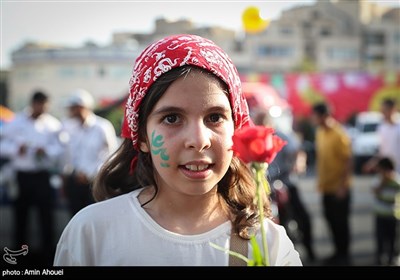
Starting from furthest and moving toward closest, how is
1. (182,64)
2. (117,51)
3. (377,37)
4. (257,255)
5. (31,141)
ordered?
1. (377,37)
2. (31,141)
3. (117,51)
4. (182,64)
5. (257,255)

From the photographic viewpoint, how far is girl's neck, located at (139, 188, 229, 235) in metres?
1.68

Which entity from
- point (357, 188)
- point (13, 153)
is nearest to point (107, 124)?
point (13, 153)

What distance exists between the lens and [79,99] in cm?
605

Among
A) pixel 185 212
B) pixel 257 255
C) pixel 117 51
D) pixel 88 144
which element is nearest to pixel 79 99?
pixel 88 144

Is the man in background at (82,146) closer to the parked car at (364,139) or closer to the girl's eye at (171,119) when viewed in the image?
the girl's eye at (171,119)

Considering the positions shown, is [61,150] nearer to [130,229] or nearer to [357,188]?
[130,229]

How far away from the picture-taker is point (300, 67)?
25281mm

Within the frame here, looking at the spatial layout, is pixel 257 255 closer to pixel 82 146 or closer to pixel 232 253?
pixel 232 253

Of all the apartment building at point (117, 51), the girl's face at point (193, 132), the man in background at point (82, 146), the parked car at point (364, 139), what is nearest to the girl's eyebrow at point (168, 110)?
the girl's face at point (193, 132)

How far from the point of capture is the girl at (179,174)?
1568 millimetres

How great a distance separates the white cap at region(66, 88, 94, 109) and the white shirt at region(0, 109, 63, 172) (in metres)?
0.32

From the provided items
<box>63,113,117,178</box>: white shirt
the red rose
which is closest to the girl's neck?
the red rose

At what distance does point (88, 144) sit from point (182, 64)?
460 centimetres

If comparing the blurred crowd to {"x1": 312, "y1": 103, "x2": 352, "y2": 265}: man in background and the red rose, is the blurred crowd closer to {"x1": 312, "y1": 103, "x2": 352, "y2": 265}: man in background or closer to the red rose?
{"x1": 312, "y1": 103, "x2": 352, "y2": 265}: man in background
